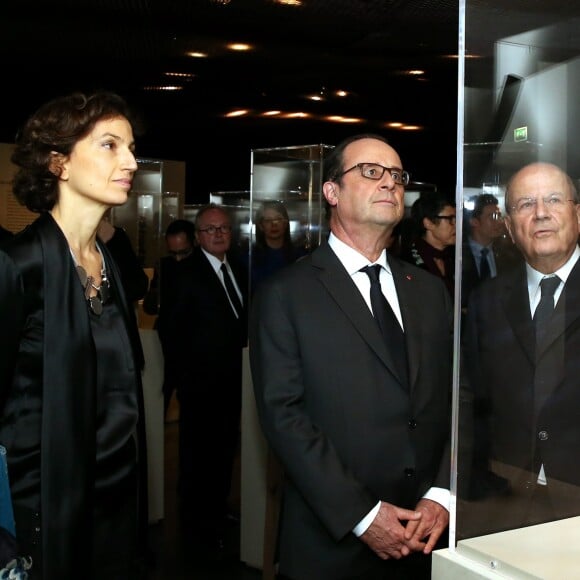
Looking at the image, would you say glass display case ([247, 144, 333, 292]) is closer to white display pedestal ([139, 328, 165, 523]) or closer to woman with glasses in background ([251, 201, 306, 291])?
woman with glasses in background ([251, 201, 306, 291])

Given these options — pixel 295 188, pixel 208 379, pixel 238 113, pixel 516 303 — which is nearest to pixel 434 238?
pixel 295 188

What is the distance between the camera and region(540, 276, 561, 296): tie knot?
1167 mm

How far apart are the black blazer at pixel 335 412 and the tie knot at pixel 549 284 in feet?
2.79

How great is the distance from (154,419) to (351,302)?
258cm

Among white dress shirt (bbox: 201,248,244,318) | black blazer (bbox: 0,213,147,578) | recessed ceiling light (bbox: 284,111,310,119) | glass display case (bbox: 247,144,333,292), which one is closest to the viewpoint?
black blazer (bbox: 0,213,147,578)

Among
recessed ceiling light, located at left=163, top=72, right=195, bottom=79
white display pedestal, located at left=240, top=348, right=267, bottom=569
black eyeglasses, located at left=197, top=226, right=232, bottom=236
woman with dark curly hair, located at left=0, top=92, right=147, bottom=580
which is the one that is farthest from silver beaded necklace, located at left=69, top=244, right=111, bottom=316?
recessed ceiling light, located at left=163, top=72, right=195, bottom=79

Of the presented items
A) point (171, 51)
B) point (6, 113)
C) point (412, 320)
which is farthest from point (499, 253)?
point (6, 113)

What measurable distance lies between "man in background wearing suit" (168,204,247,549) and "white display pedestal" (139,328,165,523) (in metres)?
0.16

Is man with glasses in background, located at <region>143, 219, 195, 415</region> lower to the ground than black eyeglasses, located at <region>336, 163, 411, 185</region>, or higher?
lower

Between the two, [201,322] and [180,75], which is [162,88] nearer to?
[180,75]

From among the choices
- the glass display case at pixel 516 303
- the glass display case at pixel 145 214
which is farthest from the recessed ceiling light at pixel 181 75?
the glass display case at pixel 516 303

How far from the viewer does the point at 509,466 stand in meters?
1.19

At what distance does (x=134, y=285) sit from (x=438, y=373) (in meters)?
2.46

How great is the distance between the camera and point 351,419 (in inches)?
77.8
